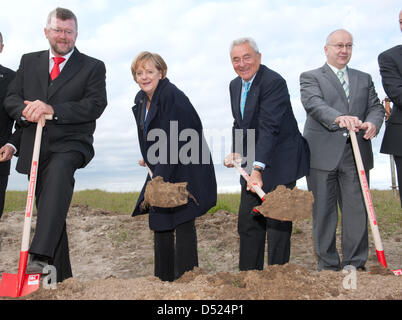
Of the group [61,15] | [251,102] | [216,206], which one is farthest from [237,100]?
[216,206]

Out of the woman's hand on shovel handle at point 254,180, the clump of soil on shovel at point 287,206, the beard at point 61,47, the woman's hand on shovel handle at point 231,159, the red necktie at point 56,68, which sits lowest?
the clump of soil on shovel at point 287,206

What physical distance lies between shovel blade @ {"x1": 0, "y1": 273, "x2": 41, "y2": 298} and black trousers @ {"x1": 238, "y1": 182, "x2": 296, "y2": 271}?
1.74 metres

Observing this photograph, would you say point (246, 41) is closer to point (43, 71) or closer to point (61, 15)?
point (61, 15)

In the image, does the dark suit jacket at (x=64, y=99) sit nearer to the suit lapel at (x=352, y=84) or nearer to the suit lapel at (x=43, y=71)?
the suit lapel at (x=43, y=71)

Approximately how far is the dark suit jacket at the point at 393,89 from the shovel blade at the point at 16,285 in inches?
137

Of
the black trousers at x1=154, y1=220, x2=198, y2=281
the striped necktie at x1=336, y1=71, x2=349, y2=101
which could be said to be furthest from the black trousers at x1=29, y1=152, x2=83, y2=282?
the striped necktie at x1=336, y1=71, x2=349, y2=101

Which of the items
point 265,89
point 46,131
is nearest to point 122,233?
point 46,131

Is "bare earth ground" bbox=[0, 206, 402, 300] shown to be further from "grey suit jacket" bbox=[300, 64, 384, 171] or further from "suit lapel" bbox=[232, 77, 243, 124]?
"suit lapel" bbox=[232, 77, 243, 124]

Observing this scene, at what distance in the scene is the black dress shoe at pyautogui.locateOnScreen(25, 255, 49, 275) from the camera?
3547mm

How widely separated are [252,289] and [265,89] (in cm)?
169

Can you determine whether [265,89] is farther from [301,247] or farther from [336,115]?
[301,247]

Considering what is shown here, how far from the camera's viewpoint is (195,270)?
3580 millimetres

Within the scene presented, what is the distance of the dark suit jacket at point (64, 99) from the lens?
12.7 ft

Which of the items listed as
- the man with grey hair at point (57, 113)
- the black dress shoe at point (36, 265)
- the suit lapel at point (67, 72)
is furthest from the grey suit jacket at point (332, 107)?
the black dress shoe at point (36, 265)
